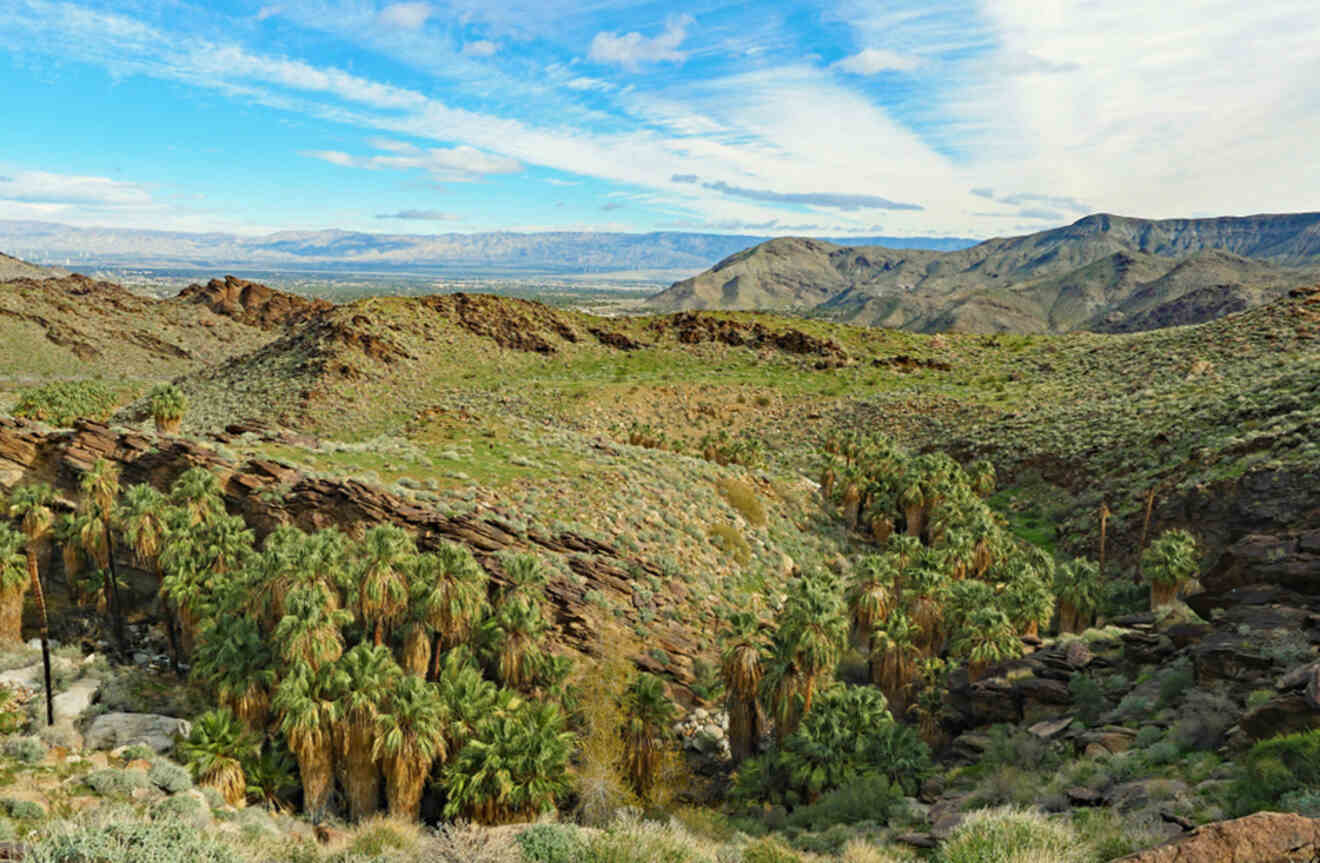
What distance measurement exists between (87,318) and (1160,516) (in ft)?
596

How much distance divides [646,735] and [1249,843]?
63.5 feet

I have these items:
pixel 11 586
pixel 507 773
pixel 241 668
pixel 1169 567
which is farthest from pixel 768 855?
pixel 11 586

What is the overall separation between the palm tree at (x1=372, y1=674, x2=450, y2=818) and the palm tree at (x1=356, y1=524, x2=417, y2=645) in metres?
4.37

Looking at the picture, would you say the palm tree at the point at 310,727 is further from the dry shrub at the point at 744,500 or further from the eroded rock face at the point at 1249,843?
the dry shrub at the point at 744,500

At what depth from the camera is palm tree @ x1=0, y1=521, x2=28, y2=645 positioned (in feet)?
98.7

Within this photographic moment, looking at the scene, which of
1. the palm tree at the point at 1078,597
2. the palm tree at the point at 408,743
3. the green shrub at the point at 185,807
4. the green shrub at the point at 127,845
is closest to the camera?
the green shrub at the point at 127,845

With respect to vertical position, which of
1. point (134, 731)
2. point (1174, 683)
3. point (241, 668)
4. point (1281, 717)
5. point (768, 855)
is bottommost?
point (134, 731)

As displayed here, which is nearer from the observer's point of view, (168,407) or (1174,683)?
(1174,683)

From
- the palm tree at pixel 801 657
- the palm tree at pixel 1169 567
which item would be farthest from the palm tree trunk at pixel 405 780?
the palm tree at pixel 1169 567

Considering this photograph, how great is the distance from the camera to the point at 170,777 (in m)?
20.9

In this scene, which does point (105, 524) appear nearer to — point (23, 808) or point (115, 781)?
point (115, 781)

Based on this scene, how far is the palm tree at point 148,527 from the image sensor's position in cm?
3083

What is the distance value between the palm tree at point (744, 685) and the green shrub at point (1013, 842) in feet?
40.8

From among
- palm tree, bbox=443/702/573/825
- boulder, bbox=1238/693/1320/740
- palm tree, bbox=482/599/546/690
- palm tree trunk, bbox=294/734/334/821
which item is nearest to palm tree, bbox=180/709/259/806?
palm tree trunk, bbox=294/734/334/821
